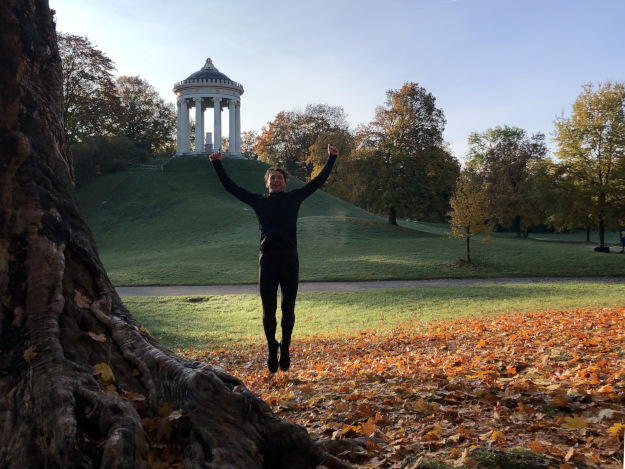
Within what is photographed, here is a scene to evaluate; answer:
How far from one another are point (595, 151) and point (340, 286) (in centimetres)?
2360

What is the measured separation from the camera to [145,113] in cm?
6956

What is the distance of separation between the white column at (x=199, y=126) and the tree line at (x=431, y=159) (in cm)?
662

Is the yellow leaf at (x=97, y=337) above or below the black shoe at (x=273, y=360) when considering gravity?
above

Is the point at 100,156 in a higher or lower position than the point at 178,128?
lower

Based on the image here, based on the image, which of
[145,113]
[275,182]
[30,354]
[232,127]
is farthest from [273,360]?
[145,113]

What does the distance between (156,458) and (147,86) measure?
75603 millimetres

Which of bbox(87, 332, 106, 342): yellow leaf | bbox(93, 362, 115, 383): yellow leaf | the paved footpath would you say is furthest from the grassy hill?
bbox(93, 362, 115, 383): yellow leaf

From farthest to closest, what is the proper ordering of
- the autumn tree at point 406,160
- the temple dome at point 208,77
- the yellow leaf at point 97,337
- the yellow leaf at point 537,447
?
1. the temple dome at point 208,77
2. the autumn tree at point 406,160
3. the yellow leaf at point 97,337
4. the yellow leaf at point 537,447

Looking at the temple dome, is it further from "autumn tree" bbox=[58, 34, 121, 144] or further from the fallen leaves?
the fallen leaves

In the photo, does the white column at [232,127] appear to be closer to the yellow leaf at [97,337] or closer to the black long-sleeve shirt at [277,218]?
the black long-sleeve shirt at [277,218]

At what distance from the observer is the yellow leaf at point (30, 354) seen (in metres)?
3.25

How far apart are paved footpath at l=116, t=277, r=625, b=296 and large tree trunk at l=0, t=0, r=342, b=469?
1705 centimetres

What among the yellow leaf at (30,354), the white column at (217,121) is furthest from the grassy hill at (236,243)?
the yellow leaf at (30,354)

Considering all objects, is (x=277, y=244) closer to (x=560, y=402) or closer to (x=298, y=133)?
(x=560, y=402)
